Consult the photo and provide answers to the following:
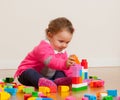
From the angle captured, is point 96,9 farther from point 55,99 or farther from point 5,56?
point 55,99

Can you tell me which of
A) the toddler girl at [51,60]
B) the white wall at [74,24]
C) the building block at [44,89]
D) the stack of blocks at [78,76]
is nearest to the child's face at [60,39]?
the toddler girl at [51,60]

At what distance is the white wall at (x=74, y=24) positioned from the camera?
2.38 meters

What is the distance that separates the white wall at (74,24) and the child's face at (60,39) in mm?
1039

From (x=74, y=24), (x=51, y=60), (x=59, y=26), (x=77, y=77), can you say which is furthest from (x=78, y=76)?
(x=74, y=24)

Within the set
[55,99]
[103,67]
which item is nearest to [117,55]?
[103,67]

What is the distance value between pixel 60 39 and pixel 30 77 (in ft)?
0.70

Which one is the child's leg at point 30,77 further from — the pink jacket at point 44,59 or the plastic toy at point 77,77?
the plastic toy at point 77,77

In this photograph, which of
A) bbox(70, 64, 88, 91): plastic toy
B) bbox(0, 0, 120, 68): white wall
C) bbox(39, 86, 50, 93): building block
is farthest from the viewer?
bbox(0, 0, 120, 68): white wall

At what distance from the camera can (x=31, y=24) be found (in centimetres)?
241

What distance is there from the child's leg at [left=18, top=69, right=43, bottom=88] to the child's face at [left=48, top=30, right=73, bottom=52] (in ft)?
0.49

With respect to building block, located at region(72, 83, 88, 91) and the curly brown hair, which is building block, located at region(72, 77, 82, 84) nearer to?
building block, located at region(72, 83, 88, 91)

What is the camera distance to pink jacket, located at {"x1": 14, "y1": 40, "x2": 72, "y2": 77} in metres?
1.31

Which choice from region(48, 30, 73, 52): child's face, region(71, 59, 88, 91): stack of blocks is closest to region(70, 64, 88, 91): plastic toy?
region(71, 59, 88, 91): stack of blocks

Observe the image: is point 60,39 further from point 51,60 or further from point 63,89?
point 63,89
